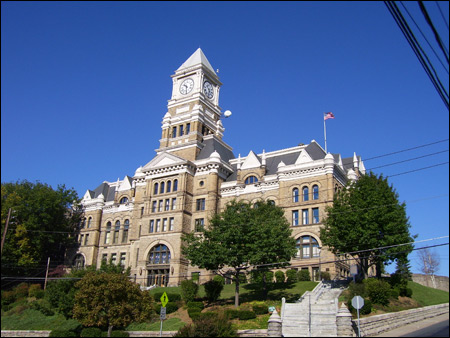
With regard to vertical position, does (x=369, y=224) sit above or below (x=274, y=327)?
above

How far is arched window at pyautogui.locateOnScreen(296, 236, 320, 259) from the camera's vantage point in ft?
160

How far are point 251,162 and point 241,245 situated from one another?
2156cm

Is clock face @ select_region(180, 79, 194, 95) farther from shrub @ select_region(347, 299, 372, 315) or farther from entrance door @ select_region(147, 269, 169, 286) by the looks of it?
shrub @ select_region(347, 299, 372, 315)

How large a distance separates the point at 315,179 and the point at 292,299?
16.7 meters

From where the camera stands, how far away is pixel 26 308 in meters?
42.7

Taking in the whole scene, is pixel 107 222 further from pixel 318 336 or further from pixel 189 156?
pixel 318 336

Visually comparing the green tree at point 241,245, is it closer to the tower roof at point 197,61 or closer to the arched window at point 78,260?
the arched window at point 78,260

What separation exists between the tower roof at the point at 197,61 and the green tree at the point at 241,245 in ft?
112

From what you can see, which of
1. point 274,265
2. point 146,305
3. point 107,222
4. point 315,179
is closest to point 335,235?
point 274,265

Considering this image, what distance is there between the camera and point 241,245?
3841 centimetres

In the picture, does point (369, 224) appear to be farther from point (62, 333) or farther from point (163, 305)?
point (62, 333)

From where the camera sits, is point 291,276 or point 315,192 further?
point 315,192

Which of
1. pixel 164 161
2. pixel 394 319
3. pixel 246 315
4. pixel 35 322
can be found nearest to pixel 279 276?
pixel 246 315

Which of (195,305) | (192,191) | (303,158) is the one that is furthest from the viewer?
(192,191)
